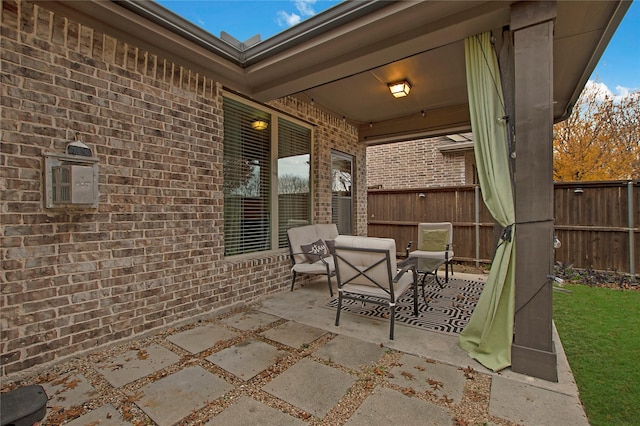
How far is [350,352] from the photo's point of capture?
2.71 m

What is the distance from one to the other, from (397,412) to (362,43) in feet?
10.5

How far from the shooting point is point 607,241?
542 cm

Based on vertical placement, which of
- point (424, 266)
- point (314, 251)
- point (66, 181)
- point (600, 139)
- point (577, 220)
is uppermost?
point (600, 139)

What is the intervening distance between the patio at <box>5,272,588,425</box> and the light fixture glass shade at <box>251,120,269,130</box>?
9.58ft

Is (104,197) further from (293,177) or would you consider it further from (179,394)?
(293,177)

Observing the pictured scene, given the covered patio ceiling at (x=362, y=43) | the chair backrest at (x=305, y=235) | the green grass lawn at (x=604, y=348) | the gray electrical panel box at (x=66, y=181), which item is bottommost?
the green grass lawn at (x=604, y=348)

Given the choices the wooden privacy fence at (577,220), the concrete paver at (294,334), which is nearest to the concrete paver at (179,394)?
the concrete paver at (294,334)

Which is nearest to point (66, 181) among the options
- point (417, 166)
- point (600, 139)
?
point (417, 166)

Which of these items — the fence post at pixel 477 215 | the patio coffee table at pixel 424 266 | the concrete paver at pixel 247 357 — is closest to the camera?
the concrete paver at pixel 247 357

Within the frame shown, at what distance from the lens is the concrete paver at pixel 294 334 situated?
2918 mm

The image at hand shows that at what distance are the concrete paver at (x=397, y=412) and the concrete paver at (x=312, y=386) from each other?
20 cm

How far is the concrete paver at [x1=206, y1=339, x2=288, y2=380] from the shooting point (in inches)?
94.3

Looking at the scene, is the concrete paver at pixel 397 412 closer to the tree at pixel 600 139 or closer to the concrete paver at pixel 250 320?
the concrete paver at pixel 250 320

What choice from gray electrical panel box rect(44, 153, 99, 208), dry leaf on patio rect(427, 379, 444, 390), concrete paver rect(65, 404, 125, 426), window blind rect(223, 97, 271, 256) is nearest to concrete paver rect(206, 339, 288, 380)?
concrete paver rect(65, 404, 125, 426)
